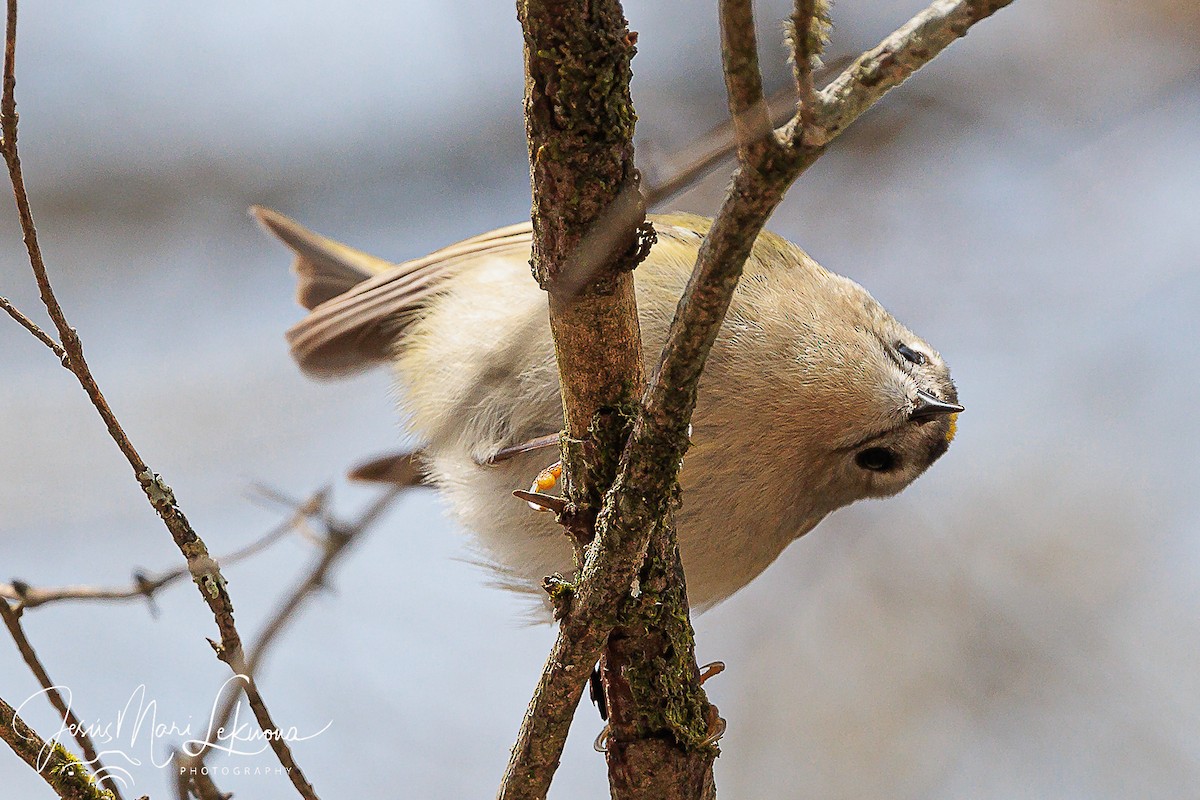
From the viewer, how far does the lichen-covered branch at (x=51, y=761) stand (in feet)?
3.71

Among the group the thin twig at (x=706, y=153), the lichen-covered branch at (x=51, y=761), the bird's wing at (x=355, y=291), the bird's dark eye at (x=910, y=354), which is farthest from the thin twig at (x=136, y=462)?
the bird's dark eye at (x=910, y=354)

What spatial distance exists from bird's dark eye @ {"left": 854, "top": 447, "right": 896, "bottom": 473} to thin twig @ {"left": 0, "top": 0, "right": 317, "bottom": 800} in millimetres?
1265

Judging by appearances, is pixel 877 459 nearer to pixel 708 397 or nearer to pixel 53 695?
pixel 708 397

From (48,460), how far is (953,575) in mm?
3482

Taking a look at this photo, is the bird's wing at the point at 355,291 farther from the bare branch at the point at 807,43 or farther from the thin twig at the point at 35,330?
the bare branch at the point at 807,43

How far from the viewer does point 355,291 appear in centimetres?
237

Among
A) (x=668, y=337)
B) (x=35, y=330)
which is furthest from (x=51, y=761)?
(x=668, y=337)

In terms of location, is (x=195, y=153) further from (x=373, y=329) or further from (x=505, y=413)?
(x=505, y=413)

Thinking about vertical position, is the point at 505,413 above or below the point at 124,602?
above

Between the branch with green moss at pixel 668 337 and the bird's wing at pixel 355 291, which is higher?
the bird's wing at pixel 355 291

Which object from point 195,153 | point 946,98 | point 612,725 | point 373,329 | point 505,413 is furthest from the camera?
point 195,153

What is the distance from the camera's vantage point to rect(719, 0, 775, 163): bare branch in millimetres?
792

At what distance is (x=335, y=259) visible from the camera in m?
2.61

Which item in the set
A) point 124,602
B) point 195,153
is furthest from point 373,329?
point 195,153
